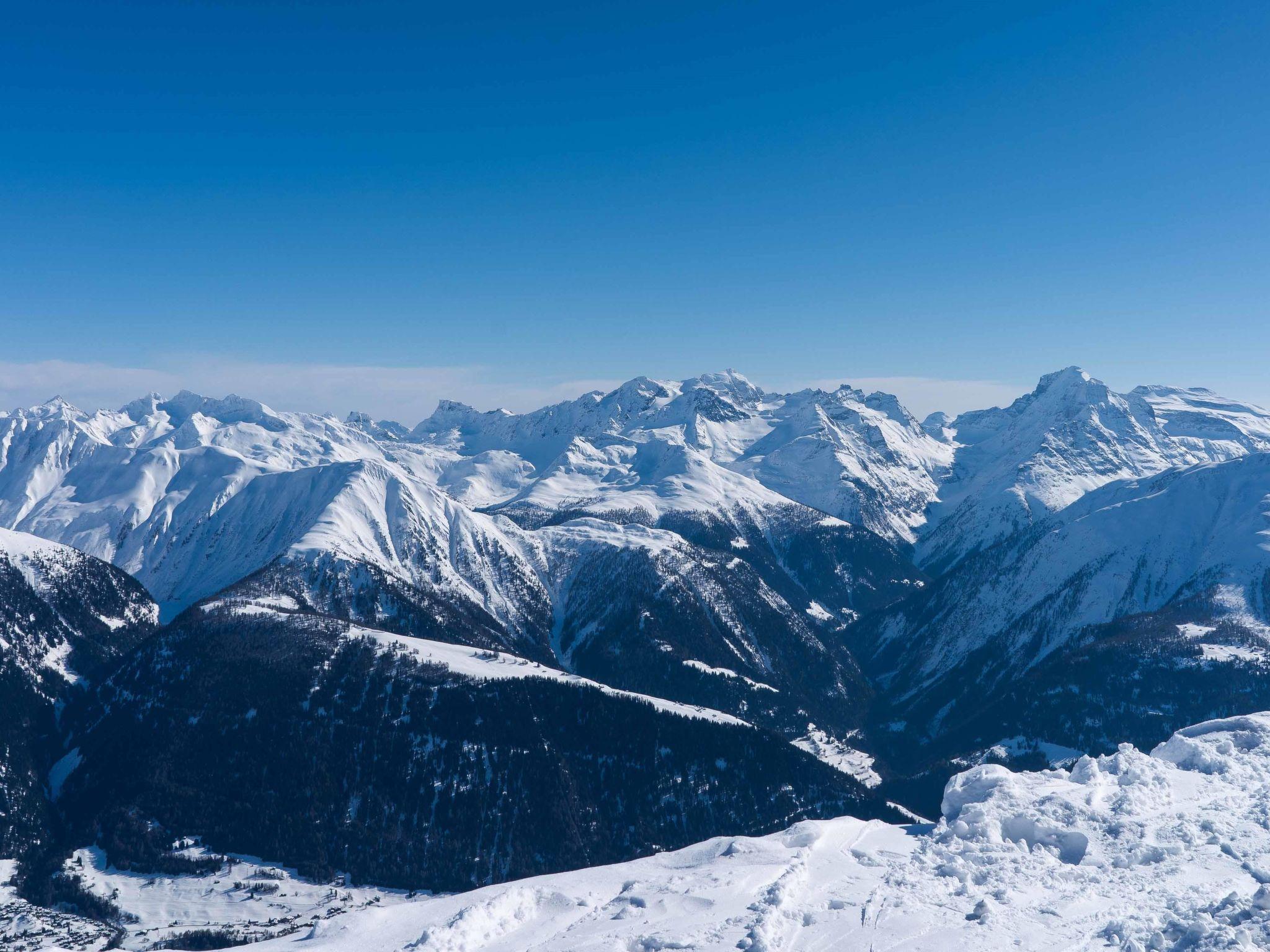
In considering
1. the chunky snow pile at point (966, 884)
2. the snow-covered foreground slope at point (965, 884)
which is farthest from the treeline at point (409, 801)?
the snow-covered foreground slope at point (965, 884)

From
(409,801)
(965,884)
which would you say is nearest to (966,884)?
(965,884)

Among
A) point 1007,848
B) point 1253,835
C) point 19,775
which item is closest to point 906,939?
point 1007,848

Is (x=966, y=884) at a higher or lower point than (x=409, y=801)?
higher

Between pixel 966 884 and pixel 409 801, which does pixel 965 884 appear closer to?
pixel 966 884

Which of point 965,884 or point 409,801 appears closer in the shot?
point 965,884

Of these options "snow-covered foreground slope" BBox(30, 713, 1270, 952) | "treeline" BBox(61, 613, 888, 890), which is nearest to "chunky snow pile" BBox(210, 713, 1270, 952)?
"snow-covered foreground slope" BBox(30, 713, 1270, 952)

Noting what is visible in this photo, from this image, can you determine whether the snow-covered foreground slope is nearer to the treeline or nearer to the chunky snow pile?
the chunky snow pile
